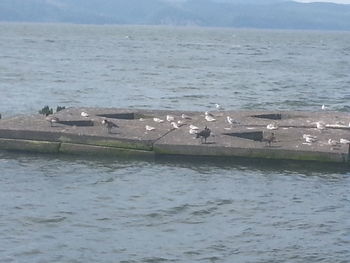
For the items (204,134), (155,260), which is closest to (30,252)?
(155,260)

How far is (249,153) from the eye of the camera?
2067 cm

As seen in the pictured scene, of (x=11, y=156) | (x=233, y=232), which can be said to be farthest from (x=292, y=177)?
(x=11, y=156)

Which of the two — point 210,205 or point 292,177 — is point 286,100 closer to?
point 292,177

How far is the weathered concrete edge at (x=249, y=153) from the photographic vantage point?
66.6ft

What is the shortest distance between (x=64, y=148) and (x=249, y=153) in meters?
4.98

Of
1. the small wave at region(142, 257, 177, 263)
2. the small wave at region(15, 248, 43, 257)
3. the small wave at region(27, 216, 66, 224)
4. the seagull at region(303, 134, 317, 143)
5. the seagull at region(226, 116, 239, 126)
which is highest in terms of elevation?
the seagull at region(226, 116, 239, 126)

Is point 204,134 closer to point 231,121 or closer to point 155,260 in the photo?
point 231,121

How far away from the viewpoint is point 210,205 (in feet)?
56.8

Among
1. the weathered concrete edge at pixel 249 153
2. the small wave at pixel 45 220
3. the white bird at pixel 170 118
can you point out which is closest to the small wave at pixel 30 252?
the small wave at pixel 45 220

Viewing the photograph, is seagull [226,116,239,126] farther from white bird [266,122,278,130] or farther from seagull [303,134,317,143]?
seagull [303,134,317,143]

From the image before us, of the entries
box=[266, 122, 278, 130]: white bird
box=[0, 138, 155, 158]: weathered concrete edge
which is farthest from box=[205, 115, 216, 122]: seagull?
box=[0, 138, 155, 158]: weathered concrete edge

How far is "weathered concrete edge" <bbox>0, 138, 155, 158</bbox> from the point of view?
21406 mm

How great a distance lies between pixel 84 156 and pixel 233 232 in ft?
23.4

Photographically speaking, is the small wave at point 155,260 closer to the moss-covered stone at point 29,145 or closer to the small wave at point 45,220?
the small wave at point 45,220
